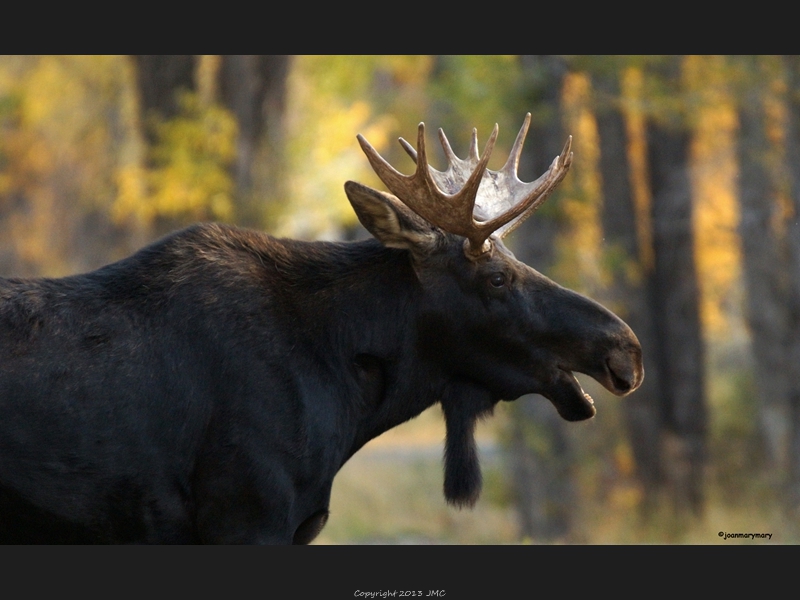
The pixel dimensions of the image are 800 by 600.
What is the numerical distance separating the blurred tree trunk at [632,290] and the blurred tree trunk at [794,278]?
2.45 meters

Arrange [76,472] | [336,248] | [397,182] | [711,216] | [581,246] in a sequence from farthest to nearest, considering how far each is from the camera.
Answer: [711,216], [581,246], [336,248], [397,182], [76,472]

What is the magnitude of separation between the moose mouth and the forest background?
22.1 feet

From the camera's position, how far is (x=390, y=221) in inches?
213

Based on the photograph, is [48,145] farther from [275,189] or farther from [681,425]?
[681,425]

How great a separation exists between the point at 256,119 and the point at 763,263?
21.8 feet

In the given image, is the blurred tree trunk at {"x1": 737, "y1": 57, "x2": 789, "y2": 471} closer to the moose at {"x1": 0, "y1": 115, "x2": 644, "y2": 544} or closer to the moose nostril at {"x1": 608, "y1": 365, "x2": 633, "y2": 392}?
the moose nostril at {"x1": 608, "y1": 365, "x2": 633, "y2": 392}

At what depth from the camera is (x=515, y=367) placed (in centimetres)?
570

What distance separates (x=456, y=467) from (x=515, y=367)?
62 centimetres

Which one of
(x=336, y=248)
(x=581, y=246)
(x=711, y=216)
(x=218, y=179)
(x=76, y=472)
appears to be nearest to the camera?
(x=76, y=472)

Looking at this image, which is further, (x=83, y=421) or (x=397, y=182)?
(x=397, y=182)

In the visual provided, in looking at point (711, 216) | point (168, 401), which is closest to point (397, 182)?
point (168, 401)

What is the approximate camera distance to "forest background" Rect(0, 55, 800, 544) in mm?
13883

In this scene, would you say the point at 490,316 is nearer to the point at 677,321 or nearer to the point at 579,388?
the point at 579,388
